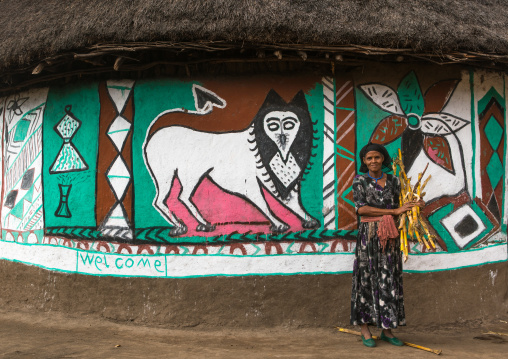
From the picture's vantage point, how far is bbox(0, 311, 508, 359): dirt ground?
13.7ft

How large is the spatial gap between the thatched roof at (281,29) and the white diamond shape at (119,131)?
2.31ft

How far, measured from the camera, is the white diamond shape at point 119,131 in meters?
5.21

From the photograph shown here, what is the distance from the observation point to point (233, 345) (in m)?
4.45

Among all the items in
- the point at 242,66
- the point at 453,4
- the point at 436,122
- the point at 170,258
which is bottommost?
the point at 170,258

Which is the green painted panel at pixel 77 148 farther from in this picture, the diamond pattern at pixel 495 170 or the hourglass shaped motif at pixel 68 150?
the diamond pattern at pixel 495 170

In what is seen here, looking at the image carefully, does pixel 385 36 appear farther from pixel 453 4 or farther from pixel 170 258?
pixel 170 258

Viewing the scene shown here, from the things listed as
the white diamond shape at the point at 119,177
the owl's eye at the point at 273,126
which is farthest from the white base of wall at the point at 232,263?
the owl's eye at the point at 273,126

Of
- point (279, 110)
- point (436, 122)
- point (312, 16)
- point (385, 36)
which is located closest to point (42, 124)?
point (279, 110)

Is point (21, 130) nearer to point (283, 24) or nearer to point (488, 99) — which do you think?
point (283, 24)

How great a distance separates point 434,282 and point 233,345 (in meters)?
2.07

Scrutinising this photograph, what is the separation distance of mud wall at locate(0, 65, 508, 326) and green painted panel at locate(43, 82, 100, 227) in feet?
0.06

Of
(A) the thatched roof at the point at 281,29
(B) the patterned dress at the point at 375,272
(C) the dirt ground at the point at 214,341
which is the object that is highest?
(A) the thatched roof at the point at 281,29

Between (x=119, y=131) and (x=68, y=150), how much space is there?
2.35 feet

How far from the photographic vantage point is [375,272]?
418cm
